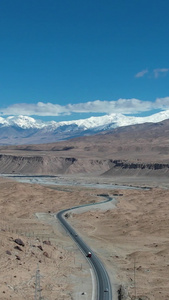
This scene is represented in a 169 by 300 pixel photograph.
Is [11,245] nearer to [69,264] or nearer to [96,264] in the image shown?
[69,264]

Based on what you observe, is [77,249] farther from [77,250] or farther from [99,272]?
[99,272]

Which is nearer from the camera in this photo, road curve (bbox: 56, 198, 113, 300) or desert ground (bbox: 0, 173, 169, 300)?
road curve (bbox: 56, 198, 113, 300)

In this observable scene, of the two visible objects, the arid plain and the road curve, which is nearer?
the road curve

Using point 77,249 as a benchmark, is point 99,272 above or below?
above

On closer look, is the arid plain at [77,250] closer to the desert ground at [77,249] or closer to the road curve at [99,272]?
the desert ground at [77,249]

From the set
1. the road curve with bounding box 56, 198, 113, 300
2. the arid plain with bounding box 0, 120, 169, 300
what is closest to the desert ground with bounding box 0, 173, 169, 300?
the arid plain with bounding box 0, 120, 169, 300

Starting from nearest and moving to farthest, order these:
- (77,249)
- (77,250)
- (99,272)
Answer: (99,272), (77,250), (77,249)

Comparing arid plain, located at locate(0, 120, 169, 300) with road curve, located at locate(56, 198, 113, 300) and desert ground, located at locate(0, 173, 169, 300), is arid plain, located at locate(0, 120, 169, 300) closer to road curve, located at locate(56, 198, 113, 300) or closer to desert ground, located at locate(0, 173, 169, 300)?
desert ground, located at locate(0, 173, 169, 300)

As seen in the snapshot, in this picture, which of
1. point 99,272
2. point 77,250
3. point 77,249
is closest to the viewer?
point 99,272

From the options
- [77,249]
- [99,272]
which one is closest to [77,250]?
[77,249]

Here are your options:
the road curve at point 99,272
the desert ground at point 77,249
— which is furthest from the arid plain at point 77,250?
the road curve at point 99,272
